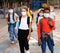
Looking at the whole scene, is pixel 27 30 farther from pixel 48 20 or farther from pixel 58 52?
pixel 58 52

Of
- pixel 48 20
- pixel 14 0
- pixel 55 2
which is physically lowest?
pixel 55 2

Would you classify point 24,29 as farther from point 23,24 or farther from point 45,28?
point 45,28

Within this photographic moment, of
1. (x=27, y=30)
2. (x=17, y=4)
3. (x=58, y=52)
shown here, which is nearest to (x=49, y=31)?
(x=27, y=30)

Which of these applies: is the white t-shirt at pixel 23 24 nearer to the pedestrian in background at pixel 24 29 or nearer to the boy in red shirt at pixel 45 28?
the pedestrian in background at pixel 24 29

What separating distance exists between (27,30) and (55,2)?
33.0 m

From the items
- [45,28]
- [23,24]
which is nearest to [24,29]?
[23,24]

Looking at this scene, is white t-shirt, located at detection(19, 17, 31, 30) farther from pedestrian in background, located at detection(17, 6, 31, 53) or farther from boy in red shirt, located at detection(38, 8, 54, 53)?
boy in red shirt, located at detection(38, 8, 54, 53)

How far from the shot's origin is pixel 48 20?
308 inches

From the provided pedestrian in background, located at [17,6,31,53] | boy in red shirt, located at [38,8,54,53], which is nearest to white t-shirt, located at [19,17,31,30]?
pedestrian in background, located at [17,6,31,53]

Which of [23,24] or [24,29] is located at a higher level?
[23,24]

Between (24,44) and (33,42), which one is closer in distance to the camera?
(24,44)

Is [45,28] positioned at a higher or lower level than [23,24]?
lower

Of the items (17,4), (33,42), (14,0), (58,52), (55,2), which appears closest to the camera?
(58,52)

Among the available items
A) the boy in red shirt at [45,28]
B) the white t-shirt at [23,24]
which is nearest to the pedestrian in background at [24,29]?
the white t-shirt at [23,24]
